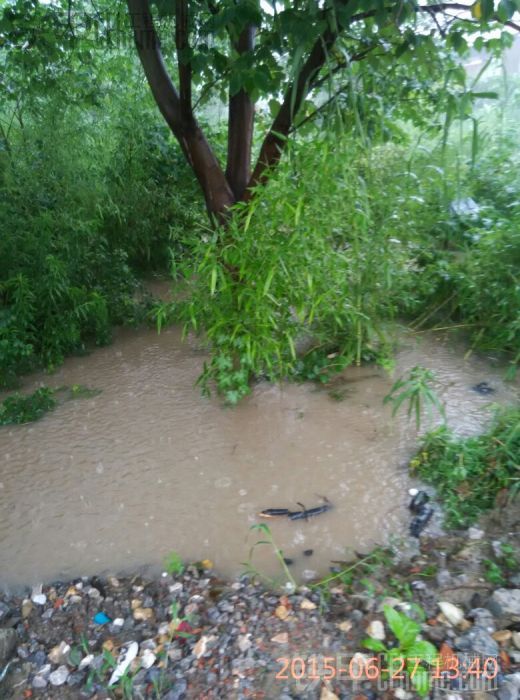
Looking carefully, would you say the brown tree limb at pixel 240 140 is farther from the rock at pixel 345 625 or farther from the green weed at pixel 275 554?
the rock at pixel 345 625

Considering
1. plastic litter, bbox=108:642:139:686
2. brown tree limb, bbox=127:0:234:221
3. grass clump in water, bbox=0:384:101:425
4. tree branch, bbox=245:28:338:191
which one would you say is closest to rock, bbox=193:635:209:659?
plastic litter, bbox=108:642:139:686

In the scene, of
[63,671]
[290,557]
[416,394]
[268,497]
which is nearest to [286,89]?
[416,394]

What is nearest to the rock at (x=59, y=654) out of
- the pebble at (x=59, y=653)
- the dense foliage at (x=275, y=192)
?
the pebble at (x=59, y=653)

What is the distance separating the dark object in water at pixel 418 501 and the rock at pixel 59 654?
1640 millimetres

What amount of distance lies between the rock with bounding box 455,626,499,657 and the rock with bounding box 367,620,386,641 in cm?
25

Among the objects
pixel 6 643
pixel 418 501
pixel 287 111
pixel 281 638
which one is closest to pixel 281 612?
pixel 281 638

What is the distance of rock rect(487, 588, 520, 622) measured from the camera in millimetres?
1922

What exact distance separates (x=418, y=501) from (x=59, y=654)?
5.63 ft

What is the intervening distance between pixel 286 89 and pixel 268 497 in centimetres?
250

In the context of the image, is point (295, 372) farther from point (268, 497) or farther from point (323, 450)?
point (268, 497)
